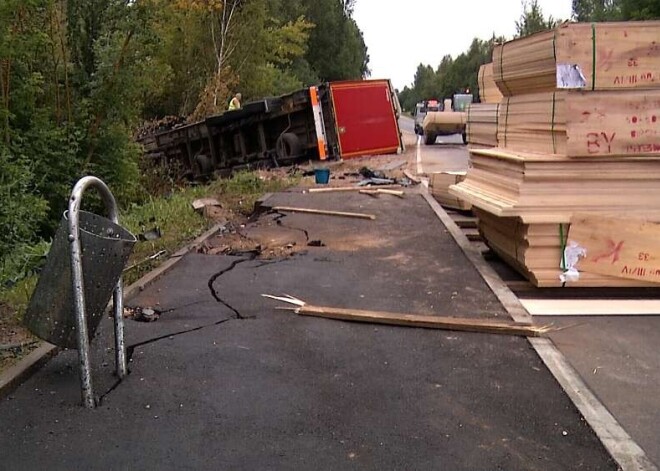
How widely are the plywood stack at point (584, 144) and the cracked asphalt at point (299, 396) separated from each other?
93 centimetres

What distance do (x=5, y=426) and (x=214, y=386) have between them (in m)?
1.14

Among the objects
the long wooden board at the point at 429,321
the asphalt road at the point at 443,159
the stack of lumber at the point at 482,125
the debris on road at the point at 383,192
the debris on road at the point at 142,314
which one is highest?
the stack of lumber at the point at 482,125

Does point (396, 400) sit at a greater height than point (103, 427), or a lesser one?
lesser

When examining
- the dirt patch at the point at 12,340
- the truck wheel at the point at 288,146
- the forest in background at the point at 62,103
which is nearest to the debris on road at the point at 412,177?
the truck wheel at the point at 288,146

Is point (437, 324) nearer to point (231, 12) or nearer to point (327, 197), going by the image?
point (327, 197)

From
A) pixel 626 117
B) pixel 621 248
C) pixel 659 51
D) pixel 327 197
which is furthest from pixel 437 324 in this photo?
pixel 327 197

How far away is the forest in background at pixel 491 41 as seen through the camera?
104 feet

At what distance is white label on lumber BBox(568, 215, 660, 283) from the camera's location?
668 centimetres

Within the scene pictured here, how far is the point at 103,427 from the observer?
11.7ft

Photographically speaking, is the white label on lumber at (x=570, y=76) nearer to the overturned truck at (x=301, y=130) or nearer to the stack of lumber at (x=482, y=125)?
the stack of lumber at (x=482, y=125)

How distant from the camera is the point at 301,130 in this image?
65.8ft

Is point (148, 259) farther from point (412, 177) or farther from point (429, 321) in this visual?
point (412, 177)

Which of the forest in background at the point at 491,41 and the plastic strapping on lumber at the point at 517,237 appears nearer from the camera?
the plastic strapping on lumber at the point at 517,237

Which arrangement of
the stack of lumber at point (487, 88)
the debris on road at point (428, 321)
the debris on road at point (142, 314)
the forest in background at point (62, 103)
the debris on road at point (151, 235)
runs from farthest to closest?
the stack of lumber at point (487, 88)
the debris on road at point (151, 235)
the forest in background at point (62, 103)
the debris on road at point (142, 314)
the debris on road at point (428, 321)
